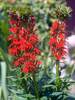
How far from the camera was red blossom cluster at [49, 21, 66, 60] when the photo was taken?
2039mm

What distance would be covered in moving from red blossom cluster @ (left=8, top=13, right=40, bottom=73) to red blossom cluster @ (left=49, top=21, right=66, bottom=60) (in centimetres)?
9

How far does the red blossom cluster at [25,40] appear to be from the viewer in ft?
6.47

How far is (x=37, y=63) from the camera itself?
2020mm

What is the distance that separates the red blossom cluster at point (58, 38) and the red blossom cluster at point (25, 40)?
0.29ft

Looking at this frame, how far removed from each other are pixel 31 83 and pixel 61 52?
21cm

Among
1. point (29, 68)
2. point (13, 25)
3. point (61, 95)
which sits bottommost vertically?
point (61, 95)

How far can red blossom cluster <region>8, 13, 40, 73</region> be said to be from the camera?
77.6 inches

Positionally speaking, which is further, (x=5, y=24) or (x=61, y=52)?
(x=5, y=24)

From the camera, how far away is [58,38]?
2.05 metres

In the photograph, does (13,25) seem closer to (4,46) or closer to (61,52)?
(61,52)

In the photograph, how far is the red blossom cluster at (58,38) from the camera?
2039mm

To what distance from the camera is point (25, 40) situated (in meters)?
1.97

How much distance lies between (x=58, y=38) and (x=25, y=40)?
0.52 feet

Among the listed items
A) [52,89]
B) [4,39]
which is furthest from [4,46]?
[52,89]
